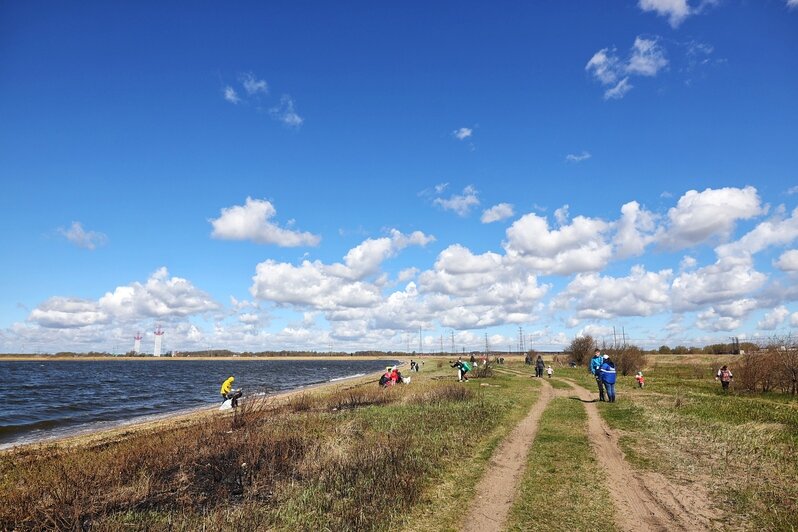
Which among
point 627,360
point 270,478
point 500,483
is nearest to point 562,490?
point 500,483

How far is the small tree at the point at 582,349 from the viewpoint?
6000cm

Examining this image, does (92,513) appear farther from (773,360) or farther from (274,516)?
(773,360)

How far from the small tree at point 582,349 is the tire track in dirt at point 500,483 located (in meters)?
49.2

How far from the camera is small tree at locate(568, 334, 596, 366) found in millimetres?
60000

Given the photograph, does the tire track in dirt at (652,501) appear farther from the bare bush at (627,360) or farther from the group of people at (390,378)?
the bare bush at (627,360)

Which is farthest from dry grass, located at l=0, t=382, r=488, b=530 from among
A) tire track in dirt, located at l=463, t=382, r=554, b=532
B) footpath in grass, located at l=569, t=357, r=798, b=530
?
footpath in grass, located at l=569, t=357, r=798, b=530

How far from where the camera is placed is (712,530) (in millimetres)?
7055

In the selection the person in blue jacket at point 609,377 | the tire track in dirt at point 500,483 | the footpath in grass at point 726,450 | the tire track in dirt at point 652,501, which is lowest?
the tire track in dirt at point 500,483

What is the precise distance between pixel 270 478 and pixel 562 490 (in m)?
6.18

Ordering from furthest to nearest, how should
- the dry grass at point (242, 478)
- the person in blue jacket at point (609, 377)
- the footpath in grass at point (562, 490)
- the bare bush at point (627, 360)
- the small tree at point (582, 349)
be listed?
the small tree at point (582, 349)
the bare bush at point (627, 360)
the person in blue jacket at point (609, 377)
the dry grass at point (242, 478)
the footpath in grass at point (562, 490)

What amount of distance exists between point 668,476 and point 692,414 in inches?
312

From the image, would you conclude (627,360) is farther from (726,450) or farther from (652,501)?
(652,501)

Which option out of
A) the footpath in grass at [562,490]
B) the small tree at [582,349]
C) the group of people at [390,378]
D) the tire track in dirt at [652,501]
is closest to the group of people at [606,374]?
the footpath in grass at [562,490]

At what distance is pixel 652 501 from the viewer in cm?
837
